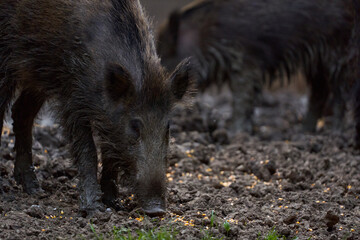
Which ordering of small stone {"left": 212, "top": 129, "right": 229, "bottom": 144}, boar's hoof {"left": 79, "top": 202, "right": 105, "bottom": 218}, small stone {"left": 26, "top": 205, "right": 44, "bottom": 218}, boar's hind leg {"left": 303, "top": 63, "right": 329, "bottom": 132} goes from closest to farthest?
small stone {"left": 26, "top": 205, "right": 44, "bottom": 218} < boar's hoof {"left": 79, "top": 202, "right": 105, "bottom": 218} < small stone {"left": 212, "top": 129, "right": 229, "bottom": 144} < boar's hind leg {"left": 303, "top": 63, "right": 329, "bottom": 132}

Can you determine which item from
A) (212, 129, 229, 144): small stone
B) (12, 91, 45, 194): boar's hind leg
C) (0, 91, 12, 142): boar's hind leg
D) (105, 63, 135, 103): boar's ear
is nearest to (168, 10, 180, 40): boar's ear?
(212, 129, 229, 144): small stone

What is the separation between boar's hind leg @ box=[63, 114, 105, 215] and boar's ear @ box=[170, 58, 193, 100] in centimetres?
72

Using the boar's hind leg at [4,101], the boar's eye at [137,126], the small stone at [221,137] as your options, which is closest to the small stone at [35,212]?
the boar's eye at [137,126]

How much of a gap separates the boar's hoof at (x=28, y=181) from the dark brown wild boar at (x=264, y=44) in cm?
447

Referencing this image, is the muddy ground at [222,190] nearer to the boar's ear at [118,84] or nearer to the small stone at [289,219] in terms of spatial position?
the small stone at [289,219]

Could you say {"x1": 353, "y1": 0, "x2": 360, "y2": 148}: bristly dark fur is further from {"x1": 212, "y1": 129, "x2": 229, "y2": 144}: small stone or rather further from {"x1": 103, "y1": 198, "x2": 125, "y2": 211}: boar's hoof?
{"x1": 103, "y1": 198, "x2": 125, "y2": 211}: boar's hoof

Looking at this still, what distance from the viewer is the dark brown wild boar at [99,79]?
4.40m

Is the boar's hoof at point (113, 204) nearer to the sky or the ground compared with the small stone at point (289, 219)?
nearer to the sky

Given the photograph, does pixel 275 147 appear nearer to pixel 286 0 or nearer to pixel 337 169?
pixel 337 169

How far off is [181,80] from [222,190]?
113 cm

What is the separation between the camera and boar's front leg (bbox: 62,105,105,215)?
447 cm

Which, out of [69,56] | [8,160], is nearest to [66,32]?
[69,56]

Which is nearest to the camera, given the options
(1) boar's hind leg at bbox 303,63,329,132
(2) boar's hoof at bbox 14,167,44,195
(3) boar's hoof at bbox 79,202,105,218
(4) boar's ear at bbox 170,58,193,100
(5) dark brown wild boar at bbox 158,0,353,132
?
(3) boar's hoof at bbox 79,202,105,218

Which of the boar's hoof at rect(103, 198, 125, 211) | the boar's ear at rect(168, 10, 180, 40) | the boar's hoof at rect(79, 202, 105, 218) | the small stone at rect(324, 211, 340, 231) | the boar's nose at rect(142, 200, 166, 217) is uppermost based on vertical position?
the boar's ear at rect(168, 10, 180, 40)
